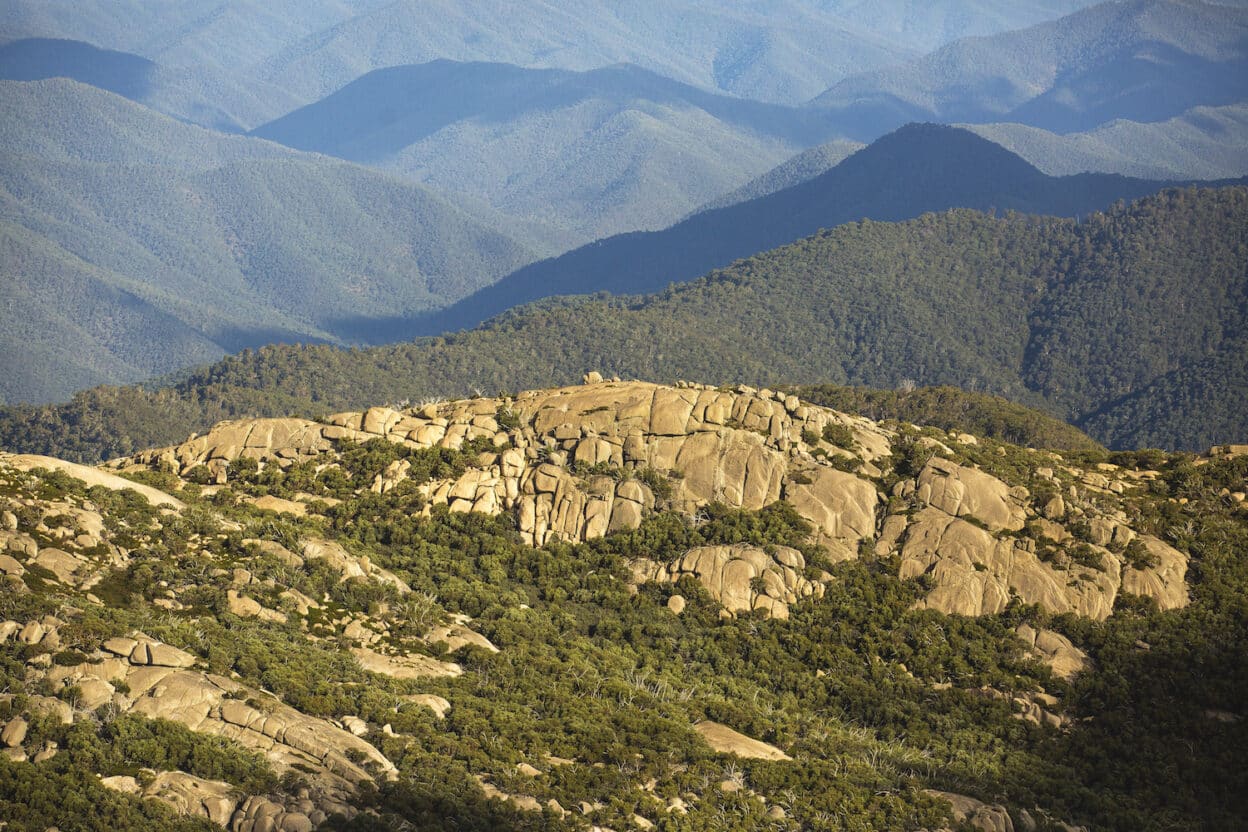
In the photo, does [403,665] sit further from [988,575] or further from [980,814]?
[988,575]

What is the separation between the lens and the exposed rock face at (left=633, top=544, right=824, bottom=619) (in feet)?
216

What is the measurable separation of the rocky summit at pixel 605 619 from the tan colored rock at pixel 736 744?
9.0 inches

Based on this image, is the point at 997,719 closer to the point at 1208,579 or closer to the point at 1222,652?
the point at 1222,652

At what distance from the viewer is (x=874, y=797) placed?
49062 millimetres

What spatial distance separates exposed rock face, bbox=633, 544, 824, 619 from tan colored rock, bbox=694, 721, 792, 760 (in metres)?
12.1

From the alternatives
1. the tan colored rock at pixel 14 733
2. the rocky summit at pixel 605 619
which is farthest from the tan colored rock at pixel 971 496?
the tan colored rock at pixel 14 733

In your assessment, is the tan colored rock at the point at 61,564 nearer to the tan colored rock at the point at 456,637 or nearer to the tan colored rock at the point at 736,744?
the tan colored rock at the point at 456,637

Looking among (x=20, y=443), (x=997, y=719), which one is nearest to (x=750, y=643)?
(x=997, y=719)

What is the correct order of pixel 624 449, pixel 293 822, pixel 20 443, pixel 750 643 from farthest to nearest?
pixel 20 443, pixel 624 449, pixel 750 643, pixel 293 822

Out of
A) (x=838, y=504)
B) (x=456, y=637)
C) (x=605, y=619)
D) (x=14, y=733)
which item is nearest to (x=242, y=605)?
(x=456, y=637)

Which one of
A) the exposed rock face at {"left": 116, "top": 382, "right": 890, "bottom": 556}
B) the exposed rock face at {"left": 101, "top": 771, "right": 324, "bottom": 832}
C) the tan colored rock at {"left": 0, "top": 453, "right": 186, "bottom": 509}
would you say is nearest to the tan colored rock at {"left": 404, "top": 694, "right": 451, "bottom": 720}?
the exposed rock face at {"left": 101, "top": 771, "right": 324, "bottom": 832}

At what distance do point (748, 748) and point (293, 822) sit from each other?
60.0ft

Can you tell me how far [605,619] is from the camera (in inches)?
2539

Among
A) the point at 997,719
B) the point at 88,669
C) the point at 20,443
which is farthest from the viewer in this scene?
the point at 20,443
